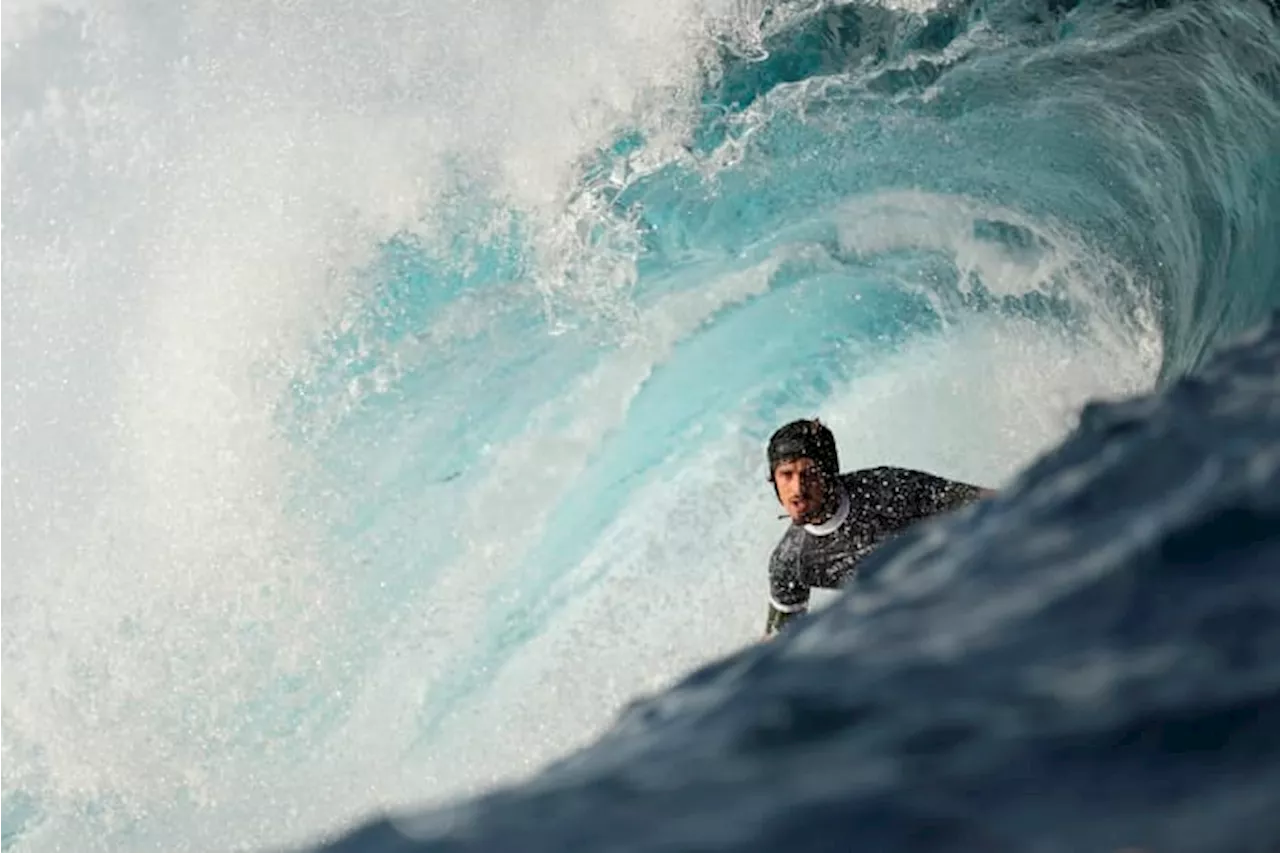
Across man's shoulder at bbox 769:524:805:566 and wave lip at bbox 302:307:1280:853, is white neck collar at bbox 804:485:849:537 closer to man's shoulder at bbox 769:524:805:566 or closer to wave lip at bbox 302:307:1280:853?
man's shoulder at bbox 769:524:805:566

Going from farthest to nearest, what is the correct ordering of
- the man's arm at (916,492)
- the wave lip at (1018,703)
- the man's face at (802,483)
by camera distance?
1. the man's face at (802,483)
2. the man's arm at (916,492)
3. the wave lip at (1018,703)

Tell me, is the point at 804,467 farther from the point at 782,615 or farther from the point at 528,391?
the point at 528,391

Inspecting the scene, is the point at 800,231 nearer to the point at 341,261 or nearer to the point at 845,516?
the point at 341,261

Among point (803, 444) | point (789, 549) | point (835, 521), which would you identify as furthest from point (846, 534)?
point (803, 444)

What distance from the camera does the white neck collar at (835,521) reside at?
16.4ft

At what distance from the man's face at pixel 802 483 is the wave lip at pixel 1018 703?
3.08 metres

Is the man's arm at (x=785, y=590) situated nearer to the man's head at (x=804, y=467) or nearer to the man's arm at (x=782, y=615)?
the man's arm at (x=782, y=615)

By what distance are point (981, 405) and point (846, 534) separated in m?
5.60

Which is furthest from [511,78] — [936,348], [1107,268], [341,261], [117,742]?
[117,742]

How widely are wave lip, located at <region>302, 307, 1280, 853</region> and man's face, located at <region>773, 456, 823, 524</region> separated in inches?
121

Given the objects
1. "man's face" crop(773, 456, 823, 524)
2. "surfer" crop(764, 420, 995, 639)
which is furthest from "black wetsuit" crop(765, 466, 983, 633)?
"man's face" crop(773, 456, 823, 524)

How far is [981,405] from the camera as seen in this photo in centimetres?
1027

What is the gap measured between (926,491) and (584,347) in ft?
20.8

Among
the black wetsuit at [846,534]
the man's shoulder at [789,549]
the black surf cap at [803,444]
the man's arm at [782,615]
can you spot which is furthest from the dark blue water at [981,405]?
the man's arm at [782,615]
